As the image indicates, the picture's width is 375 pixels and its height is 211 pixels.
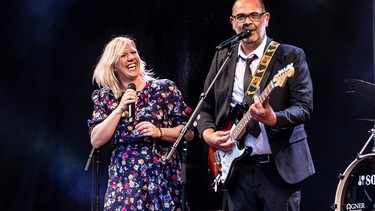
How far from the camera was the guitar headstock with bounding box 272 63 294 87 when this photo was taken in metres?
3.17

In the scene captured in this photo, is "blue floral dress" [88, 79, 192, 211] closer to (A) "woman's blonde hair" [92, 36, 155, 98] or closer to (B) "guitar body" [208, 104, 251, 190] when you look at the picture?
(A) "woman's blonde hair" [92, 36, 155, 98]

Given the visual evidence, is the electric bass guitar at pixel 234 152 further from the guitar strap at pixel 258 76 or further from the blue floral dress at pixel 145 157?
the blue floral dress at pixel 145 157

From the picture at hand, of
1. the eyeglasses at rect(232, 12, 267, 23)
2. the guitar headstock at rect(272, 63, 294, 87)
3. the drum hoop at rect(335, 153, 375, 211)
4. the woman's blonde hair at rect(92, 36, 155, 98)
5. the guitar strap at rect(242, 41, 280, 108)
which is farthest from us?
the drum hoop at rect(335, 153, 375, 211)

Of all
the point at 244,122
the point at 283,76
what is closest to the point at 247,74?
the point at 244,122

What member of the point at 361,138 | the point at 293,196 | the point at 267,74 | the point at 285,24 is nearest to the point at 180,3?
the point at 285,24

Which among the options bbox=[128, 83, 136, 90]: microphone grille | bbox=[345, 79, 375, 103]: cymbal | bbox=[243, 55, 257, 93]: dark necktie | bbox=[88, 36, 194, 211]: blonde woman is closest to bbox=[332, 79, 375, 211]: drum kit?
bbox=[345, 79, 375, 103]: cymbal

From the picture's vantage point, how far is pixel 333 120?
18.2ft

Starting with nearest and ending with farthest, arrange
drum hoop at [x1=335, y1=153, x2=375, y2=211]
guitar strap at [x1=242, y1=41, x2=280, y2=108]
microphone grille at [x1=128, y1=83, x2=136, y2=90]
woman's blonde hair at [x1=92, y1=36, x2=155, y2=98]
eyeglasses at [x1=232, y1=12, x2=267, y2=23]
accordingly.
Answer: guitar strap at [x1=242, y1=41, x2=280, y2=108] → eyeglasses at [x1=232, y1=12, x2=267, y2=23] → microphone grille at [x1=128, y1=83, x2=136, y2=90] → woman's blonde hair at [x1=92, y1=36, x2=155, y2=98] → drum hoop at [x1=335, y1=153, x2=375, y2=211]

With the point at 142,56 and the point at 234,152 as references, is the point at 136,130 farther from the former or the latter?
the point at 142,56

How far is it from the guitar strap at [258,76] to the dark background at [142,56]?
7.07ft

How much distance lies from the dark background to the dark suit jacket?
213 cm

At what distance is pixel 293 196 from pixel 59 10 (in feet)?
11.0

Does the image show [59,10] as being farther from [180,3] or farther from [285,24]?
[285,24]

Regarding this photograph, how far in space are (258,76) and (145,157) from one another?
1090 millimetres
